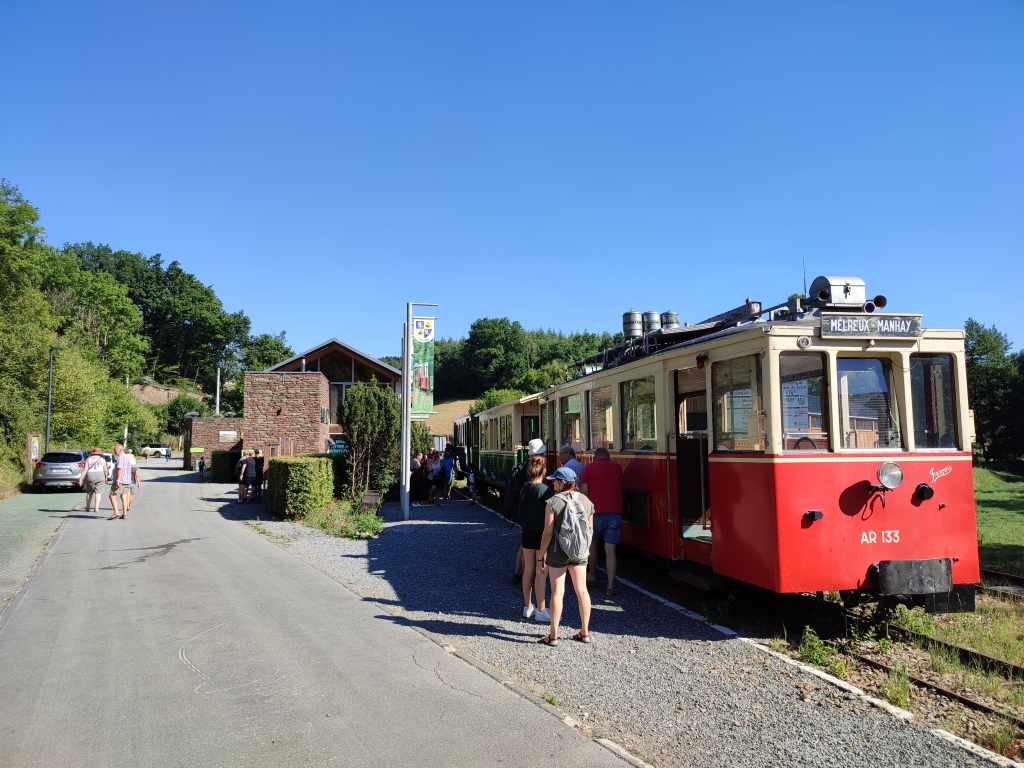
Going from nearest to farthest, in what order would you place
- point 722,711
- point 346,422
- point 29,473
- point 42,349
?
point 722,711 < point 346,422 < point 29,473 < point 42,349

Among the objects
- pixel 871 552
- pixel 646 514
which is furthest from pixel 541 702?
pixel 646 514

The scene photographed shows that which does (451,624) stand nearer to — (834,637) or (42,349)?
(834,637)

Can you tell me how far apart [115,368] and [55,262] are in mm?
10974

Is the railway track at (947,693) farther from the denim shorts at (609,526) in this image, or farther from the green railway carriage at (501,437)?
the green railway carriage at (501,437)

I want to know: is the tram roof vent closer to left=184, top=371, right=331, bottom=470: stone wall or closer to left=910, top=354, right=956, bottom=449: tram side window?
left=910, top=354, right=956, bottom=449: tram side window

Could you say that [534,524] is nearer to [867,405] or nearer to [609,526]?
[609,526]

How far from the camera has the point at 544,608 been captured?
7617 millimetres

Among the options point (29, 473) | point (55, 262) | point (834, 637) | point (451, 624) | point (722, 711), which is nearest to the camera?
point (722, 711)

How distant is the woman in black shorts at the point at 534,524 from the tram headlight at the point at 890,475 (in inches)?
122

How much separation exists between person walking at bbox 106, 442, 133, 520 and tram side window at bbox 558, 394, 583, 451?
1049 cm

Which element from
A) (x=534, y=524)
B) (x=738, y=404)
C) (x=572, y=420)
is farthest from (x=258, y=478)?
(x=738, y=404)

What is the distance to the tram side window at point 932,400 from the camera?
21.8 ft

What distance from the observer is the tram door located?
27.6ft

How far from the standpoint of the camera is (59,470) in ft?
82.4
